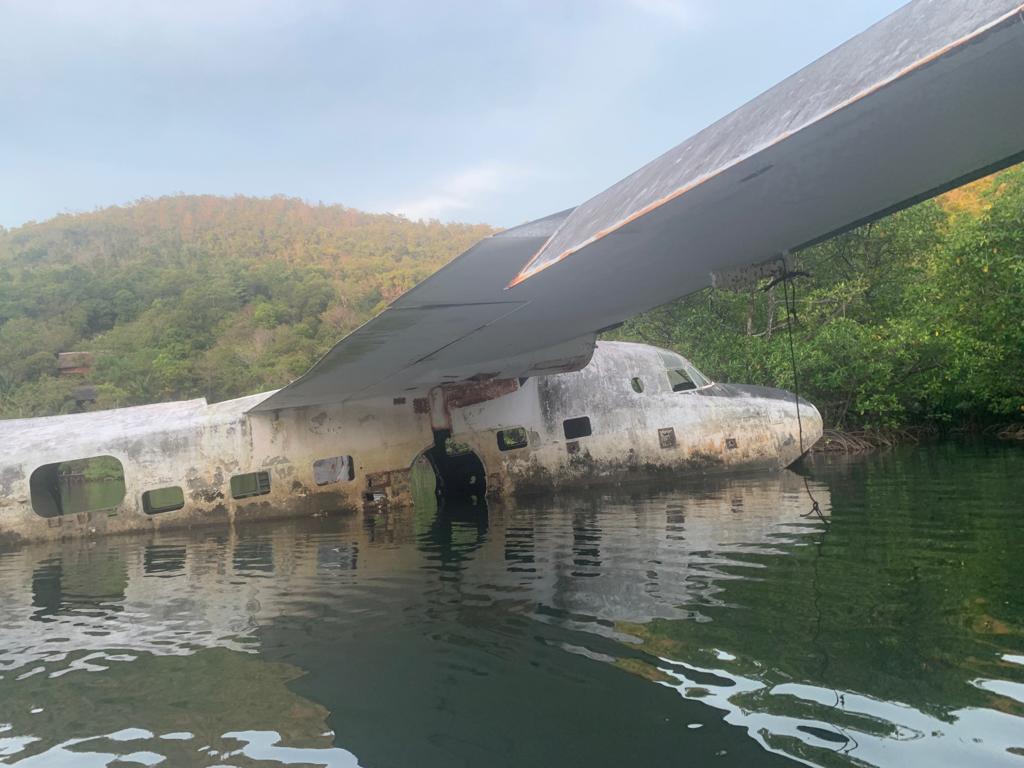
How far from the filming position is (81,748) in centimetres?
390

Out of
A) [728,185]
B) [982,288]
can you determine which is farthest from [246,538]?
[982,288]

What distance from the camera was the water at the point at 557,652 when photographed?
346 centimetres

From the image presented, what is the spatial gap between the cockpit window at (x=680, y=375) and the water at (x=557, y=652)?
682 cm

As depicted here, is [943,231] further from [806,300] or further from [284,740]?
[284,740]

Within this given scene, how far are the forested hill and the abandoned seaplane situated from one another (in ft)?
109

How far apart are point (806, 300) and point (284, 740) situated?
2613 centimetres

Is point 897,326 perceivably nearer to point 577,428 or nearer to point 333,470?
point 577,428

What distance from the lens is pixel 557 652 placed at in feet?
15.7

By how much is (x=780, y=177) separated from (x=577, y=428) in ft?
38.7

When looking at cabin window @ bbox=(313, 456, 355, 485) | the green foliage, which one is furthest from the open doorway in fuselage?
the green foliage

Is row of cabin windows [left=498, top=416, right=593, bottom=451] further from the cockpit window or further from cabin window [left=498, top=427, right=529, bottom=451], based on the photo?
the cockpit window

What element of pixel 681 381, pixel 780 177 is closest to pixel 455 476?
pixel 681 381

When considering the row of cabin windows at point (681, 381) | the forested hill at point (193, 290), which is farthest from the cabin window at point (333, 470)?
the forested hill at point (193, 290)

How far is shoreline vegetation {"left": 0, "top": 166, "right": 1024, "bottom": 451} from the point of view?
2439 cm
